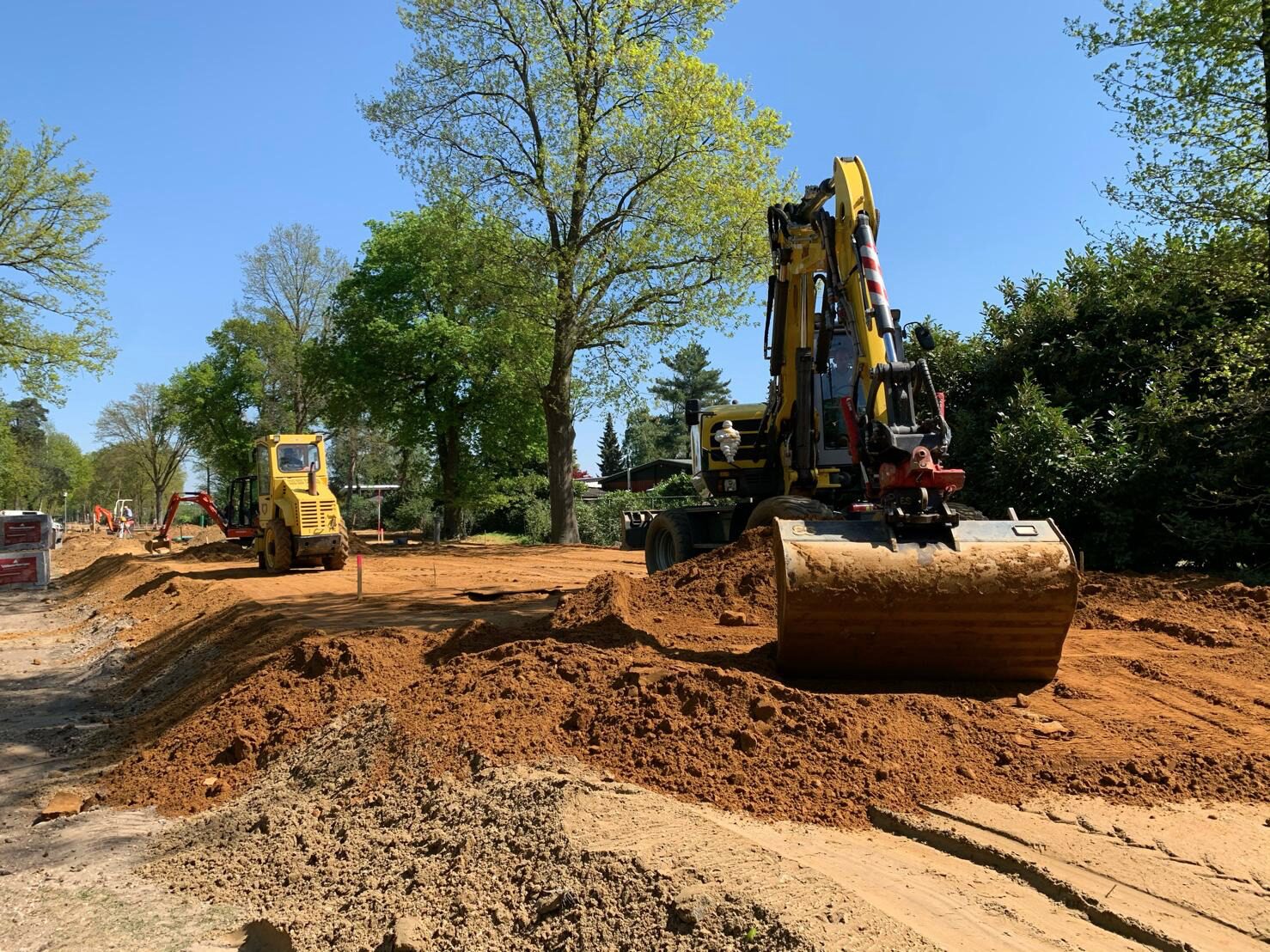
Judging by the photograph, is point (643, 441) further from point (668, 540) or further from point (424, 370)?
point (668, 540)

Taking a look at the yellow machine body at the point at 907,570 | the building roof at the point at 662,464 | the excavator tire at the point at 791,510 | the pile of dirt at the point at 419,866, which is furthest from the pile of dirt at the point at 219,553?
the building roof at the point at 662,464

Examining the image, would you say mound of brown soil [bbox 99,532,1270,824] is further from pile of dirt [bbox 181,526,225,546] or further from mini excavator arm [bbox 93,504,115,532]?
mini excavator arm [bbox 93,504,115,532]

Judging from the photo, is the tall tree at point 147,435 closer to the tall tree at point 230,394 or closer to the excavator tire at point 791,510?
the tall tree at point 230,394

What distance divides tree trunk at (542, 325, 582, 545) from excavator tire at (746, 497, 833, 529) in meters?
15.3

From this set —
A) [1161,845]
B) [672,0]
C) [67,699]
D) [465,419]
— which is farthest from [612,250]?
[1161,845]

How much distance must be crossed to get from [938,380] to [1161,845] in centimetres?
1362

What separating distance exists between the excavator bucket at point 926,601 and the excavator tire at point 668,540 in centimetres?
532

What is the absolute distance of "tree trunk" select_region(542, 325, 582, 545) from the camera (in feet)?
80.2

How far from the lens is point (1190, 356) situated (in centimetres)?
1207

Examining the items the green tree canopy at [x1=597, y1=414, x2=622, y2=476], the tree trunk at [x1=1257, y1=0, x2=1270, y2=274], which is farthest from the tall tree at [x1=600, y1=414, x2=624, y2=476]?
the tree trunk at [x1=1257, y1=0, x2=1270, y2=274]

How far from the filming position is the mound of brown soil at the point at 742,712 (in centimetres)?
447

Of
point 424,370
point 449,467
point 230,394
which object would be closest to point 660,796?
point 424,370

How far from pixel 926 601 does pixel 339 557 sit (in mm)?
15469

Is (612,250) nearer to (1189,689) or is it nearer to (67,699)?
(67,699)
